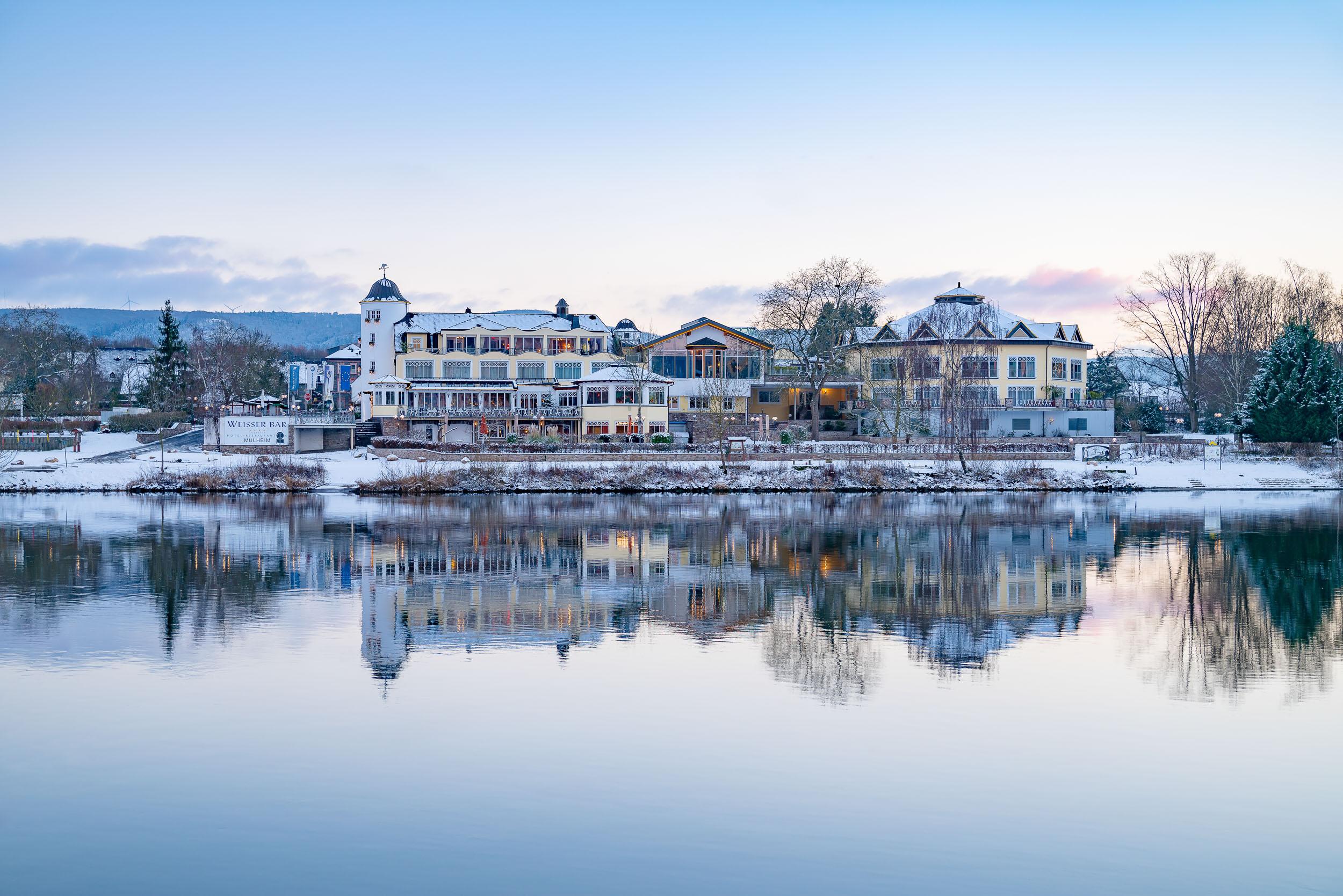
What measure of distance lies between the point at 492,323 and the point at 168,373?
1010 inches

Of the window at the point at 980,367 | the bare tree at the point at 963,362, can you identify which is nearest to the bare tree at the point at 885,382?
the bare tree at the point at 963,362

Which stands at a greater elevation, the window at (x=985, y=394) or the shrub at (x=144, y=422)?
the window at (x=985, y=394)

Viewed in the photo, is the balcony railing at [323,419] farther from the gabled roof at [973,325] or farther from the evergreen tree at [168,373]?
the gabled roof at [973,325]

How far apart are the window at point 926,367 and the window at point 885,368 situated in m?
2.57

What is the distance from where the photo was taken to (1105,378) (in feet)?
295

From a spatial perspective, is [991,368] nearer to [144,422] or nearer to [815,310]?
[815,310]

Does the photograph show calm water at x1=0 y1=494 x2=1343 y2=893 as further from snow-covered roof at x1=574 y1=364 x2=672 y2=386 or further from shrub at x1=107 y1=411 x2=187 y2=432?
shrub at x1=107 y1=411 x2=187 y2=432

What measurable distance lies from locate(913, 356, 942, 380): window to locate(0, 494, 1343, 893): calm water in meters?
39.4

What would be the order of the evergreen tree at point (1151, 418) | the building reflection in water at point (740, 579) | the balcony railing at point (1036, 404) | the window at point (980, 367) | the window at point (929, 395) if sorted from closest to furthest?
the building reflection in water at point (740, 579) → the window at point (980, 367) → the window at point (929, 395) → the balcony railing at point (1036, 404) → the evergreen tree at point (1151, 418)

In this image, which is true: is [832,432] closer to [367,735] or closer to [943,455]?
[943,455]

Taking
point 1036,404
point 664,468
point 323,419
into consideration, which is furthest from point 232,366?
point 1036,404

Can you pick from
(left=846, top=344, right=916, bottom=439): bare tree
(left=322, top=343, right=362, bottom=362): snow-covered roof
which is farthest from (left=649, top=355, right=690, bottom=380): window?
(left=322, top=343, right=362, bottom=362): snow-covered roof

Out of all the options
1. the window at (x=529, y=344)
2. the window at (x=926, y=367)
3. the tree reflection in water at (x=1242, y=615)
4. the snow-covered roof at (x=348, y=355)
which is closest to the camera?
the tree reflection in water at (x=1242, y=615)

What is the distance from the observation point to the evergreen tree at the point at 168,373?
79.1 metres
